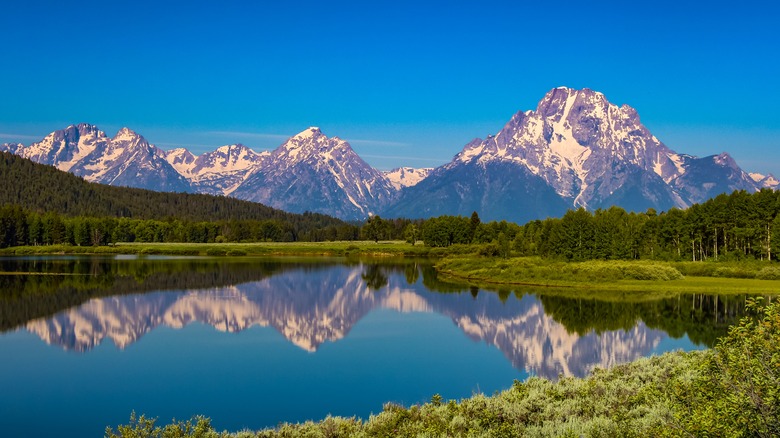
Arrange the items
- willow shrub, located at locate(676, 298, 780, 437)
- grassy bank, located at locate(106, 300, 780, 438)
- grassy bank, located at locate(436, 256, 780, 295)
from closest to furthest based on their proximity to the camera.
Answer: willow shrub, located at locate(676, 298, 780, 437), grassy bank, located at locate(106, 300, 780, 438), grassy bank, located at locate(436, 256, 780, 295)

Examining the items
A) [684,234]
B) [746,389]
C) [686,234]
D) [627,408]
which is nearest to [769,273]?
[686,234]

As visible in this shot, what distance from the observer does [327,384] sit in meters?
35.3

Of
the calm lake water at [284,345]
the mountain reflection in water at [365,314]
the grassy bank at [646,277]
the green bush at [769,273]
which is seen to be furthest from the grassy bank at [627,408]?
the green bush at [769,273]

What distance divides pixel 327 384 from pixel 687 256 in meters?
94.2

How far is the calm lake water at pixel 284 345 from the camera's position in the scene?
31.1m

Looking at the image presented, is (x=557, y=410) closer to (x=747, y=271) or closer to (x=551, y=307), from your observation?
(x=551, y=307)

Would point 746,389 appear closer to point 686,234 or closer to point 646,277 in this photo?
point 646,277

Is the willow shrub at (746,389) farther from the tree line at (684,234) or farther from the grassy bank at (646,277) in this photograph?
the tree line at (684,234)

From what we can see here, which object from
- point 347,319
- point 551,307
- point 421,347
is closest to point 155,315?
point 347,319

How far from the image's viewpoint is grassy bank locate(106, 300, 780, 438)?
552 inches

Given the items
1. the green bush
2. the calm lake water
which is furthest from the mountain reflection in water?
the green bush

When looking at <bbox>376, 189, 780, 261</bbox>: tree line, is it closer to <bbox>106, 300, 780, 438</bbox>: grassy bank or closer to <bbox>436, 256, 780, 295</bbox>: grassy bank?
Result: <bbox>436, 256, 780, 295</bbox>: grassy bank

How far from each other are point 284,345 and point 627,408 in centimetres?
2919

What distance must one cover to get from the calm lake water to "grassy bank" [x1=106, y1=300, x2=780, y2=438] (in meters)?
5.71
